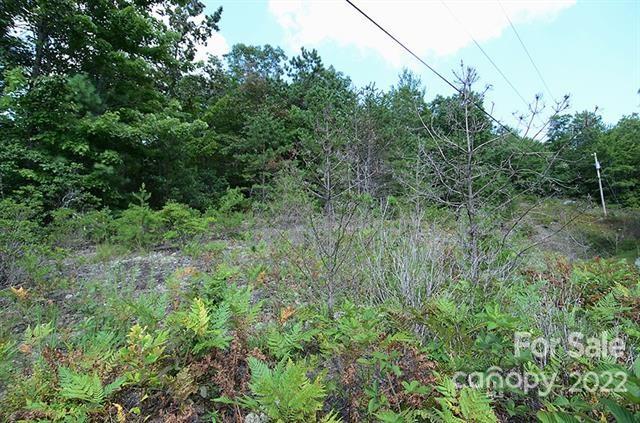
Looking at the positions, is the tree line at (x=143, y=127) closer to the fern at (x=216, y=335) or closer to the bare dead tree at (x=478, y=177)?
the bare dead tree at (x=478, y=177)

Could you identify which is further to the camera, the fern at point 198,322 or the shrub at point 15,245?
the shrub at point 15,245

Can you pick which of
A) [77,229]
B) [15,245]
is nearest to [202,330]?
[15,245]

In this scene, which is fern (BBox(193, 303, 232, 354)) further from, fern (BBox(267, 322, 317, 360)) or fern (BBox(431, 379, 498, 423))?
fern (BBox(431, 379, 498, 423))

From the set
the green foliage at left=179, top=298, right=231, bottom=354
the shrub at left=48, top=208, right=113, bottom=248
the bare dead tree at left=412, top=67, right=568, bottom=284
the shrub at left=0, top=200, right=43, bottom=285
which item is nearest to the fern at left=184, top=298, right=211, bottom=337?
the green foliage at left=179, top=298, right=231, bottom=354

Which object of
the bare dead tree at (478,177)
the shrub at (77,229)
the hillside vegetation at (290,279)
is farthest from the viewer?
the shrub at (77,229)

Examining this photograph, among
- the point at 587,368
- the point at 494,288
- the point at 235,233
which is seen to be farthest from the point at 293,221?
the point at 587,368

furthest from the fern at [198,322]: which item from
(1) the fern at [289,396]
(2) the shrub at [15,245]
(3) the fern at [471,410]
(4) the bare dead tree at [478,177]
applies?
(2) the shrub at [15,245]

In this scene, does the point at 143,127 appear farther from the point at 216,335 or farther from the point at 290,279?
the point at 216,335

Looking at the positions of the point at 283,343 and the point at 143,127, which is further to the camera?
the point at 143,127

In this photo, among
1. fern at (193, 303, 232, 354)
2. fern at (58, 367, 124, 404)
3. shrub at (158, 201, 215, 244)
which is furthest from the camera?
shrub at (158, 201, 215, 244)

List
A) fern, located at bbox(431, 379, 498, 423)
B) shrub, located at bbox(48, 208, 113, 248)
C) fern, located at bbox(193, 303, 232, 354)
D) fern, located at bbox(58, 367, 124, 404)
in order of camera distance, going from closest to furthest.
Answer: fern, located at bbox(431, 379, 498, 423) → fern, located at bbox(58, 367, 124, 404) → fern, located at bbox(193, 303, 232, 354) → shrub, located at bbox(48, 208, 113, 248)

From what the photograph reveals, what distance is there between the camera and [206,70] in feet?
43.6

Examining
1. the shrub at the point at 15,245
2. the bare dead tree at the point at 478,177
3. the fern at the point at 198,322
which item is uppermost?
the bare dead tree at the point at 478,177

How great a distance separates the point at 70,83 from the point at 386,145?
811 centimetres
